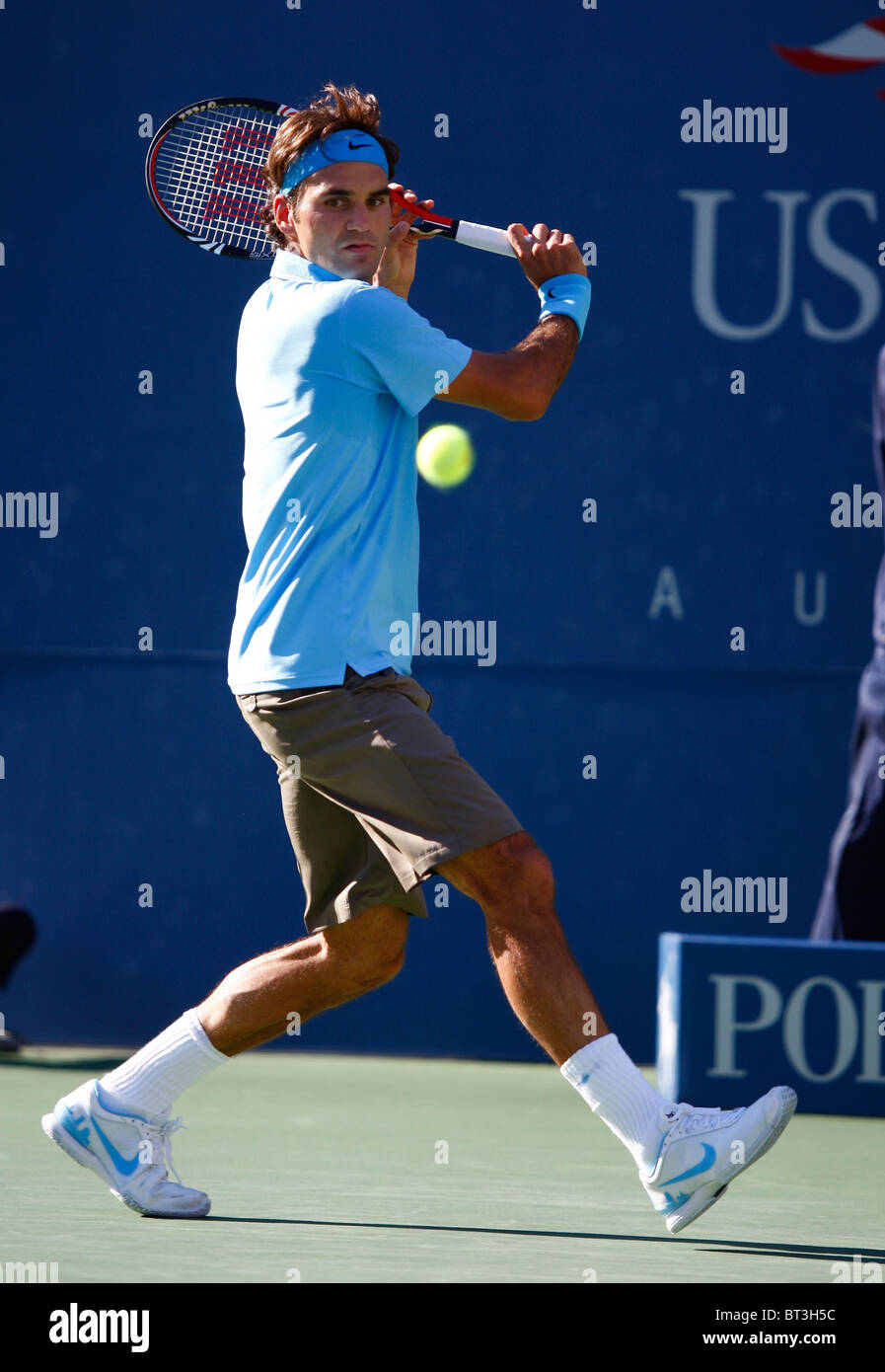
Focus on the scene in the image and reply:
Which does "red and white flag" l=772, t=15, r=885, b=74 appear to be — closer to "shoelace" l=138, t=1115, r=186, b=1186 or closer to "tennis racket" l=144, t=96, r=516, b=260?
"tennis racket" l=144, t=96, r=516, b=260

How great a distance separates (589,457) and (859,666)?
1070 millimetres

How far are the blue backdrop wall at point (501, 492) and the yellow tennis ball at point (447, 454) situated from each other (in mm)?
58

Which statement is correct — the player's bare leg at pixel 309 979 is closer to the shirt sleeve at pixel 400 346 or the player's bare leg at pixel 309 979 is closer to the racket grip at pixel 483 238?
the shirt sleeve at pixel 400 346

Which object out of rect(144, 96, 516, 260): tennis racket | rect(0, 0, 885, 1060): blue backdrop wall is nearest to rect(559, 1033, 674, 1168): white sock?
rect(144, 96, 516, 260): tennis racket

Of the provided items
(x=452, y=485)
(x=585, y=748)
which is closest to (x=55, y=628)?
(x=452, y=485)

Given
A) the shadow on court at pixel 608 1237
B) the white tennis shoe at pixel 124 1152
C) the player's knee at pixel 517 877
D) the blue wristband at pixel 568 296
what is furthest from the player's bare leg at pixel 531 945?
the blue wristband at pixel 568 296

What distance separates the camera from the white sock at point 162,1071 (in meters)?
3.22

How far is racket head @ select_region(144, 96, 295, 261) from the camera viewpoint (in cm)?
407

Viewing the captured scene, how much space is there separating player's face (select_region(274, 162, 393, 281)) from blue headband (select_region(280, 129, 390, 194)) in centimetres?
2

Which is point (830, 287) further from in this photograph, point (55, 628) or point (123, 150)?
point (55, 628)

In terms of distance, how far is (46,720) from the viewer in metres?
6.24

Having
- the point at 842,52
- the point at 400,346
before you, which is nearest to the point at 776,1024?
the point at 400,346

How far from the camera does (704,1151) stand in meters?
2.93

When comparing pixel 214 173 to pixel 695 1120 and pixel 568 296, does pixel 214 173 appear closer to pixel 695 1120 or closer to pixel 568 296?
pixel 568 296
